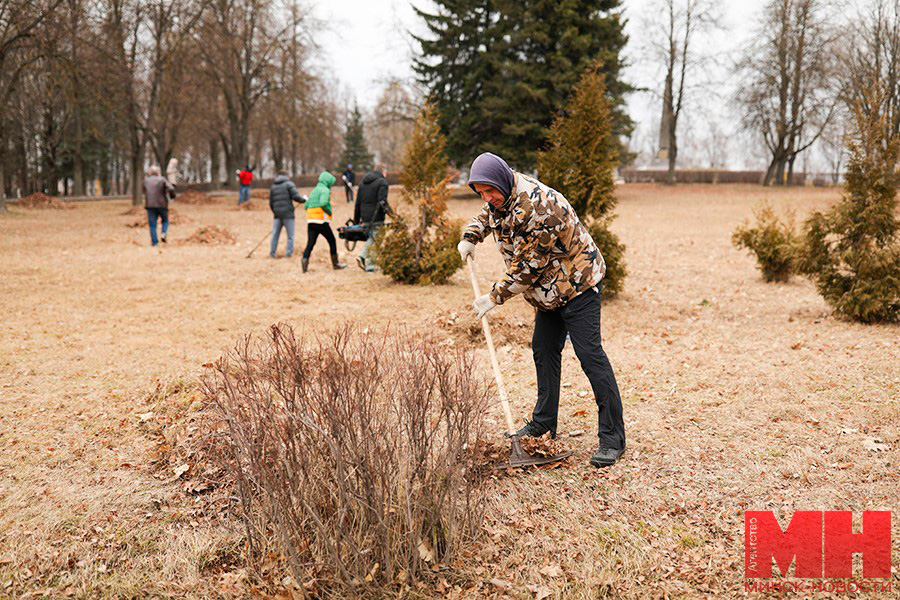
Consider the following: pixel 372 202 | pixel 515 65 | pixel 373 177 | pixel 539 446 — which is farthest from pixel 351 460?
pixel 515 65

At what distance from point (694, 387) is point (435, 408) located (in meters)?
2.99

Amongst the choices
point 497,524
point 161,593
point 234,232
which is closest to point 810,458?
point 497,524

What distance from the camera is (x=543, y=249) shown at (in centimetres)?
389

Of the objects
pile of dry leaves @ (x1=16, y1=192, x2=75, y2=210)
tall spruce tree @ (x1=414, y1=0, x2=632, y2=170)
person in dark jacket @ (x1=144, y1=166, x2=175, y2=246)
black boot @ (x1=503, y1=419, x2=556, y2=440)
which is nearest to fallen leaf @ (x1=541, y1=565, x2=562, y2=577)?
black boot @ (x1=503, y1=419, x2=556, y2=440)

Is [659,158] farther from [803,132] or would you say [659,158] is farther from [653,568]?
[653,568]

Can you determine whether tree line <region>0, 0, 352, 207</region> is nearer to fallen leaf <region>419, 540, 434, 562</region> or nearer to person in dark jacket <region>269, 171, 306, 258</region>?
person in dark jacket <region>269, 171, 306, 258</region>

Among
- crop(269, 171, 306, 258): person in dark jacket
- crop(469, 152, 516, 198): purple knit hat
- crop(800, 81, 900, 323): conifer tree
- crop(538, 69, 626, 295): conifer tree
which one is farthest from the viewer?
crop(269, 171, 306, 258): person in dark jacket

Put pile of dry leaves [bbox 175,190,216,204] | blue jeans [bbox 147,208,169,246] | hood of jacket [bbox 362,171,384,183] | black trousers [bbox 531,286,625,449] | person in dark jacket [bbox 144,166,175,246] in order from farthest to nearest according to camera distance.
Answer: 1. pile of dry leaves [bbox 175,190,216,204]
2. blue jeans [bbox 147,208,169,246]
3. person in dark jacket [bbox 144,166,175,246]
4. hood of jacket [bbox 362,171,384,183]
5. black trousers [bbox 531,286,625,449]

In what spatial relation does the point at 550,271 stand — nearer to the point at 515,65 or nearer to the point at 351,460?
the point at 351,460

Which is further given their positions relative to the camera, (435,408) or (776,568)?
(435,408)

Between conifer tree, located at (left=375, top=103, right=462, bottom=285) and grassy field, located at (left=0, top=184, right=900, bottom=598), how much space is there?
1.38ft

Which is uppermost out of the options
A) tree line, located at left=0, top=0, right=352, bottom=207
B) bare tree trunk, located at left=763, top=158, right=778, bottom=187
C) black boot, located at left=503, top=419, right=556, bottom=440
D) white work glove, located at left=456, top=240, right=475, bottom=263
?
tree line, located at left=0, top=0, right=352, bottom=207

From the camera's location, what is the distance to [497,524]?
11.9 ft
